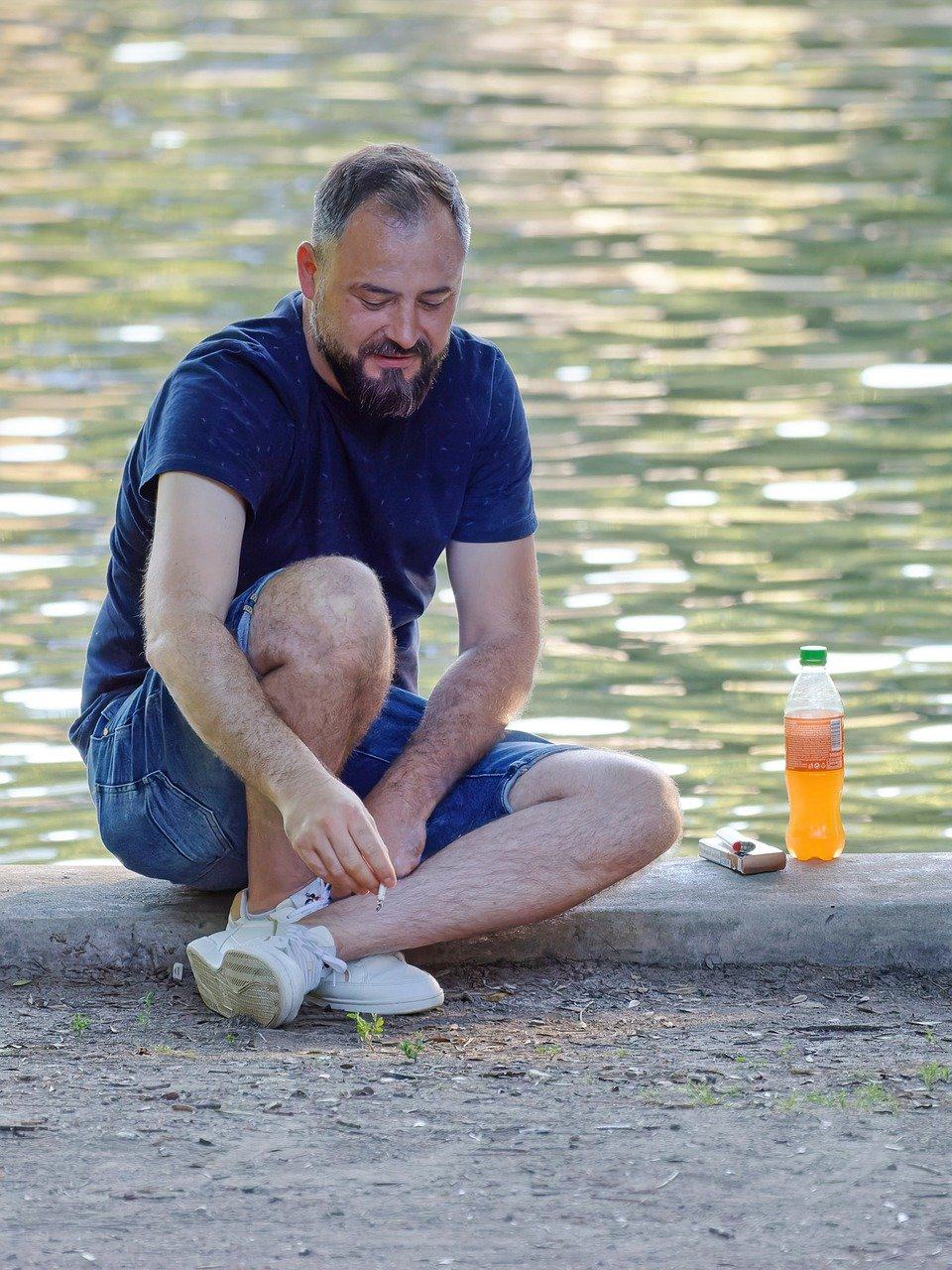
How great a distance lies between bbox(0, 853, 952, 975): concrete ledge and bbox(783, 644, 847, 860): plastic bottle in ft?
1.06

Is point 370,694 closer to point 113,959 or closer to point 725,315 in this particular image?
point 113,959

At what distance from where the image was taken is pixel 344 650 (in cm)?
371

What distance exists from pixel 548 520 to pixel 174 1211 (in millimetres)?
5331

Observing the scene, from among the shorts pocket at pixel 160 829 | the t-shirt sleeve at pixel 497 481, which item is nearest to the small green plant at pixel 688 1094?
the shorts pocket at pixel 160 829

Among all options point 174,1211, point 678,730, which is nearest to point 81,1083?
point 174,1211

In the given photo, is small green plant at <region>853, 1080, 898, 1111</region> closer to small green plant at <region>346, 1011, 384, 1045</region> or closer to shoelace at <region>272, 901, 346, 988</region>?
small green plant at <region>346, 1011, 384, 1045</region>

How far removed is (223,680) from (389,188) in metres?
0.97

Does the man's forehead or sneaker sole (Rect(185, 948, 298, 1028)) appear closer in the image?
sneaker sole (Rect(185, 948, 298, 1028))

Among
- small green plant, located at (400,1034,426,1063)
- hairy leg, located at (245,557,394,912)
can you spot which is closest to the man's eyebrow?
hairy leg, located at (245,557,394,912)

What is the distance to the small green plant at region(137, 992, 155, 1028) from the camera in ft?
12.5

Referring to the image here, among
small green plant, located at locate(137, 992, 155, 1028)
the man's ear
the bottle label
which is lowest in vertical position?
small green plant, located at locate(137, 992, 155, 1028)

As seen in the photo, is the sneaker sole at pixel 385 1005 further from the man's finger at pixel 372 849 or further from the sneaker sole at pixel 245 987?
the man's finger at pixel 372 849

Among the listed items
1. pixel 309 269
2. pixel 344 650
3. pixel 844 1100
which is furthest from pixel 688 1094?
pixel 309 269

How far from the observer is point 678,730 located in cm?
617
